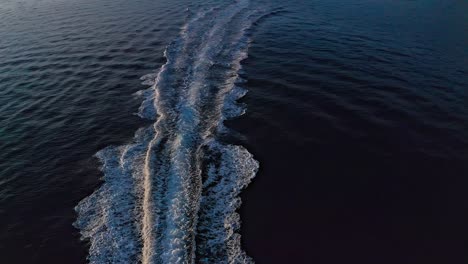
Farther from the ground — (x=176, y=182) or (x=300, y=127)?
(x=300, y=127)

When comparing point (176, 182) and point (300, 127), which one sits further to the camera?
point (300, 127)

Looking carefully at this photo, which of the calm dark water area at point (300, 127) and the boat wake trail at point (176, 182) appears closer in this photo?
the boat wake trail at point (176, 182)

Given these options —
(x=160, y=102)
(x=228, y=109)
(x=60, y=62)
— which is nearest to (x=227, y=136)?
(x=228, y=109)

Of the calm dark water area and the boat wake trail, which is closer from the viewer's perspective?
the boat wake trail
